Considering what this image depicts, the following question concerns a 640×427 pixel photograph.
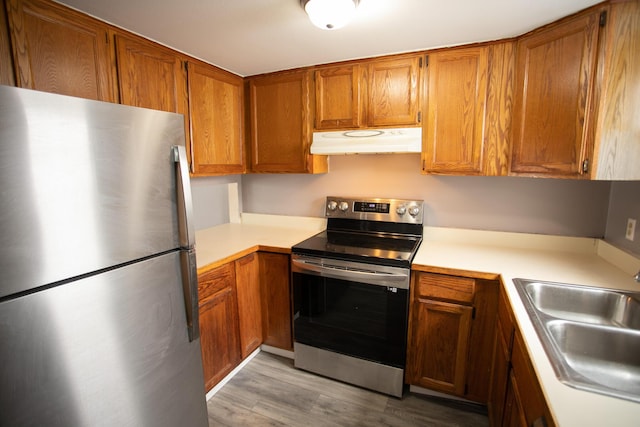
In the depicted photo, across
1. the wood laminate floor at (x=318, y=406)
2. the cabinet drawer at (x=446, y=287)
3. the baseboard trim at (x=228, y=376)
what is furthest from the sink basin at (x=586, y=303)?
the baseboard trim at (x=228, y=376)

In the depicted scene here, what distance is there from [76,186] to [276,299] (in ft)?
5.00

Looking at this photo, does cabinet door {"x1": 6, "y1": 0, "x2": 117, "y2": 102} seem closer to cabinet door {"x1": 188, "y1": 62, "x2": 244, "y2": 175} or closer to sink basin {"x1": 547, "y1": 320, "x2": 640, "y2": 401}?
cabinet door {"x1": 188, "y1": 62, "x2": 244, "y2": 175}

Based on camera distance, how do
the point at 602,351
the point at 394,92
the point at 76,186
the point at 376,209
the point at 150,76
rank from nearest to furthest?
the point at 76,186 → the point at 602,351 → the point at 150,76 → the point at 394,92 → the point at 376,209

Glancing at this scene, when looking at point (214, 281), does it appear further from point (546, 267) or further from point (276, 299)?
point (546, 267)

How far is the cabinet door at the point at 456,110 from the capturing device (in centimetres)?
188

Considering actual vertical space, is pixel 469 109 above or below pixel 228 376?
above

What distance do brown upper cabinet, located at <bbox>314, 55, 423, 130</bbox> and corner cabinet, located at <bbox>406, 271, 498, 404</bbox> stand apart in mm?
1050

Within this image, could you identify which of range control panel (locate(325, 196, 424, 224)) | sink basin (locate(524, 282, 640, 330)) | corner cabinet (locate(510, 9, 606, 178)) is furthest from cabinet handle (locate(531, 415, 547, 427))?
range control panel (locate(325, 196, 424, 224))

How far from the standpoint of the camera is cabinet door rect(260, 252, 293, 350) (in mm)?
Answer: 2209

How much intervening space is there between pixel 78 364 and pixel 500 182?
2.40 metres

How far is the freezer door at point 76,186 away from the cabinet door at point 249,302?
0.89 m

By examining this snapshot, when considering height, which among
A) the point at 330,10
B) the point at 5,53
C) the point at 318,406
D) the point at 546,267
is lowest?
the point at 318,406

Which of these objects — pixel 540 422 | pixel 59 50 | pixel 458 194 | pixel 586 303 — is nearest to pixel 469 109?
pixel 458 194

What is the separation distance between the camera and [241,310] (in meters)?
2.14
